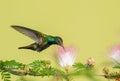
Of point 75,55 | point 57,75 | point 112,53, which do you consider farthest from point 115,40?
point 57,75

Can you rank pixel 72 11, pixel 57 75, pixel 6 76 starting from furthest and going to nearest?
1. pixel 72 11
2. pixel 57 75
3. pixel 6 76

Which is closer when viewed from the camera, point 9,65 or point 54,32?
point 9,65

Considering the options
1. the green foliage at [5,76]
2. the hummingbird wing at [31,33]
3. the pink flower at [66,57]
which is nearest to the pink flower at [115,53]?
the pink flower at [66,57]

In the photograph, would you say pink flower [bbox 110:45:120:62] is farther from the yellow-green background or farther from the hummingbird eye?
the hummingbird eye

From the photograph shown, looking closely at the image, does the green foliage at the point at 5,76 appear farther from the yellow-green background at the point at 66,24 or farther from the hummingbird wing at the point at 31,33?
the hummingbird wing at the point at 31,33

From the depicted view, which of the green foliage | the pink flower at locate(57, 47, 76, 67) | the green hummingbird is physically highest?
the green hummingbird

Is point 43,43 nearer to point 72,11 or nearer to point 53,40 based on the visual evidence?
point 53,40

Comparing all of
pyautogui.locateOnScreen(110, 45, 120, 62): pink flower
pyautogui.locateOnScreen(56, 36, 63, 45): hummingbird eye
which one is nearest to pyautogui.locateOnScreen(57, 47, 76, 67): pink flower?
pyautogui.locateOnScreen(56, 36, 63, 45): hummingbird eye

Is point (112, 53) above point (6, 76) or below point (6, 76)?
above
